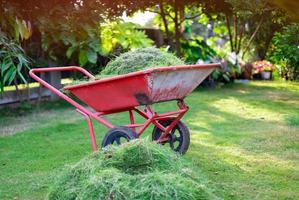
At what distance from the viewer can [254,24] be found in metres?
13.4

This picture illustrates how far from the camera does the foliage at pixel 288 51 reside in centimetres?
800

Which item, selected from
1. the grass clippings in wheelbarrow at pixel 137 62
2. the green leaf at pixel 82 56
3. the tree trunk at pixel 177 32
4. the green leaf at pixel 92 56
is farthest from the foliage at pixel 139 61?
the tree trunk at pixel 177 32

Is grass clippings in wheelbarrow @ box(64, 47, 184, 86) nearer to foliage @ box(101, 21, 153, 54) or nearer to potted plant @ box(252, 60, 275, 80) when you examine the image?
foliage @ box(101, 21, 153, 54)

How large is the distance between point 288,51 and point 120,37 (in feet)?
10.7

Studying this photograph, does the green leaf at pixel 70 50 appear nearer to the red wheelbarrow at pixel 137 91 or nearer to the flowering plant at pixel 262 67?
the red wheelbarrow at pixel 137 91

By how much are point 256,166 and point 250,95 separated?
5065 mm

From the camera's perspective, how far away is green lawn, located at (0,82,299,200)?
3.25 meters

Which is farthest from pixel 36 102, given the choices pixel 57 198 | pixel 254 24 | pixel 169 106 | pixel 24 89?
pixel 254 24

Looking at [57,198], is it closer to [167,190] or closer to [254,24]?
[167,190]

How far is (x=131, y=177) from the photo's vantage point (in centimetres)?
221

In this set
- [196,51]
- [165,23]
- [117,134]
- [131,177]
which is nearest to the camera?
[131,177]

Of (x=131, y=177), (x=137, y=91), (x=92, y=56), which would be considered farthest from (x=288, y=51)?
(x=131, y=177)

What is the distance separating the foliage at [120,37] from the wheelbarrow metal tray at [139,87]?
4337 mm

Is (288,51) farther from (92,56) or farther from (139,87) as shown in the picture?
(139,87)
